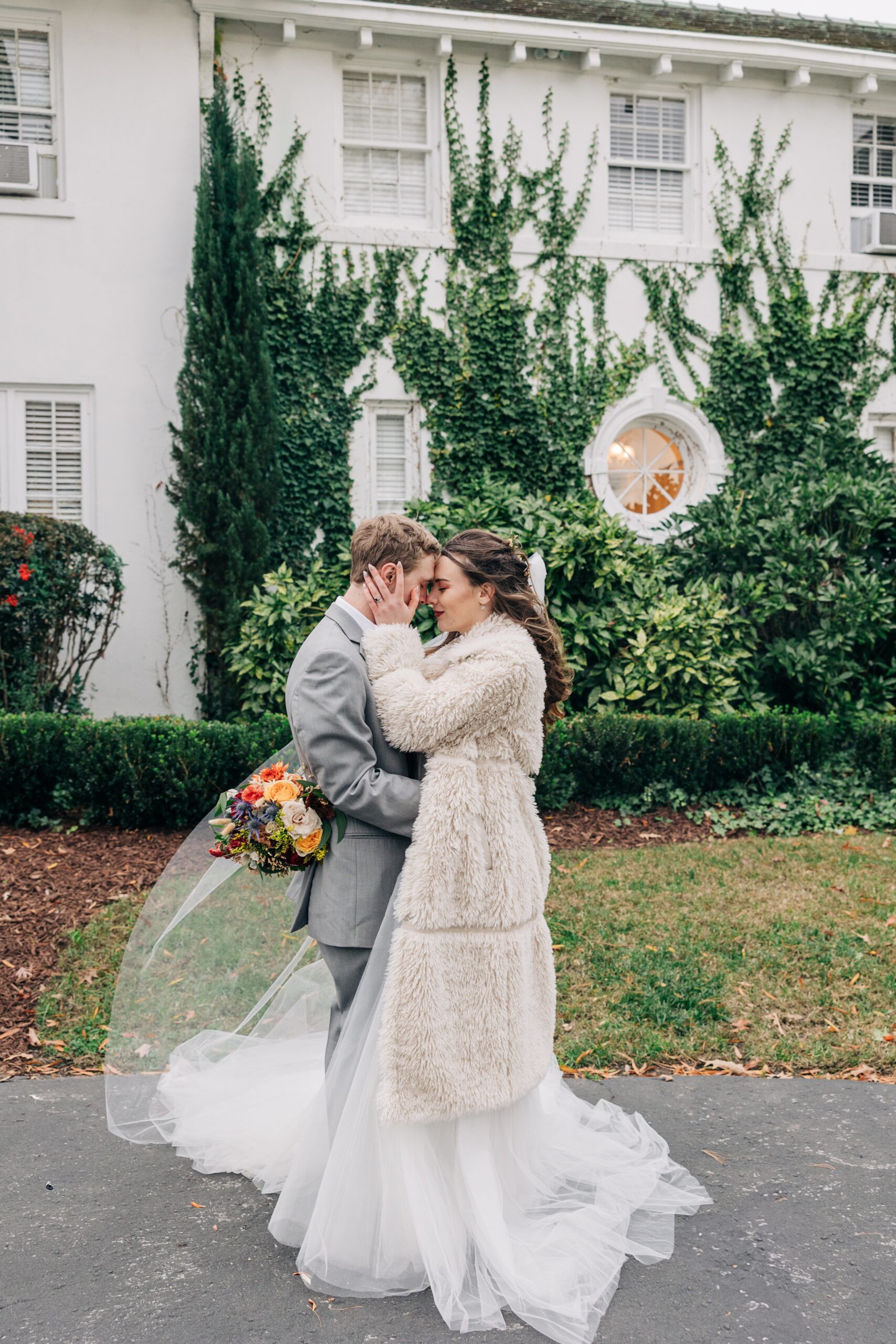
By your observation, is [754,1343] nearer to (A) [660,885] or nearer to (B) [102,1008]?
(B) [102,1008]

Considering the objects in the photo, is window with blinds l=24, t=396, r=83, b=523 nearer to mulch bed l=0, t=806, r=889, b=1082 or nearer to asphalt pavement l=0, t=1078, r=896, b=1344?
mulch bed l=0, t=806, r=889, b=1082

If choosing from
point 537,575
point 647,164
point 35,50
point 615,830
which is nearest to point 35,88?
point 35,50

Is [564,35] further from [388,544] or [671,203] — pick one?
[388,544]

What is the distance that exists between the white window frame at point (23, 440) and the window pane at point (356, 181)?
3455mm

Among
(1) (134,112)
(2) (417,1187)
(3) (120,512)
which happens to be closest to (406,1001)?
(2) (417,1187)

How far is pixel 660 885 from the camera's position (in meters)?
6.80

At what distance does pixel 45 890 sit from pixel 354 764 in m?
4.30

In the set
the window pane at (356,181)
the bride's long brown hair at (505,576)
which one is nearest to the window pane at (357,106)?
the window pane at (356,181)

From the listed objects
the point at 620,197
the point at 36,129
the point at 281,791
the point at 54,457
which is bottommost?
the point at 281,791

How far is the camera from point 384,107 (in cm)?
1152

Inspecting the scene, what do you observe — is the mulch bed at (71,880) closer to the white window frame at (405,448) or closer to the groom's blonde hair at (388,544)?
the groom's blonde hair at (388,544)

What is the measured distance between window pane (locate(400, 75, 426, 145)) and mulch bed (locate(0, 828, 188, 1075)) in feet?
27.0

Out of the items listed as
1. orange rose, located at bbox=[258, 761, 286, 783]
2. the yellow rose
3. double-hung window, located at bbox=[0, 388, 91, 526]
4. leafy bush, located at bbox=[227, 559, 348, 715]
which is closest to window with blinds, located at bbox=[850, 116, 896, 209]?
leafy bush, located at bbox=[227, 559, 348, 715]

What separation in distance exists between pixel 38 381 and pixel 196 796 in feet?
17.6
